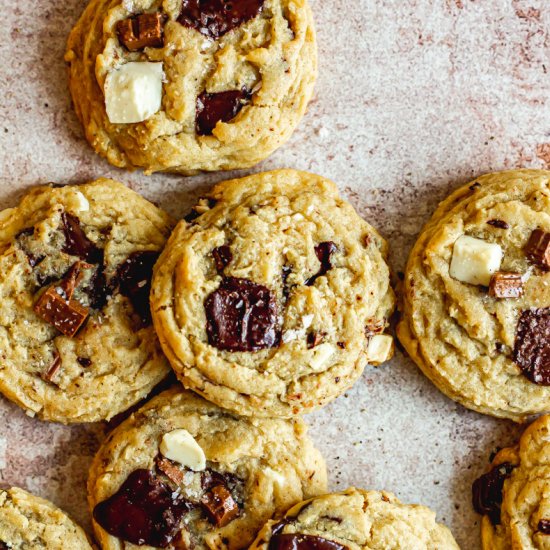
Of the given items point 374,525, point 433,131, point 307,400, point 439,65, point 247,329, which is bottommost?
point 374,525

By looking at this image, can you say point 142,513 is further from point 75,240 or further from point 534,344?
point 534,344

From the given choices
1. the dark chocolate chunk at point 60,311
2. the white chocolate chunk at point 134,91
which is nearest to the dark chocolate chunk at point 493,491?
the dark chocolate chunk at point 60,311

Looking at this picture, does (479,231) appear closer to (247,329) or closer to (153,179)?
(247,329)

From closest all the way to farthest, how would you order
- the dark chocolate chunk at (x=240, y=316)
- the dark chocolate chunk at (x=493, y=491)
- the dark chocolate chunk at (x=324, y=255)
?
the dark chocolate chunk at (x=240, y=316)
the dark chocolate chunk at (x=324, y=255)
the dark chocolate chunk at (x=493, y=491)

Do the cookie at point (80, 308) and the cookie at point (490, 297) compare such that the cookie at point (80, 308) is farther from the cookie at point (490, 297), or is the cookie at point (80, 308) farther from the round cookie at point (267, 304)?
the cookie at point (490, 297)

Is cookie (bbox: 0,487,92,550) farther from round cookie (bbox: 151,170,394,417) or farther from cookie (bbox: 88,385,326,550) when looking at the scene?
round cookie (bbox: 151,170,394,417)

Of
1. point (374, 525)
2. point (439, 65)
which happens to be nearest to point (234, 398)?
point (374, 525)
